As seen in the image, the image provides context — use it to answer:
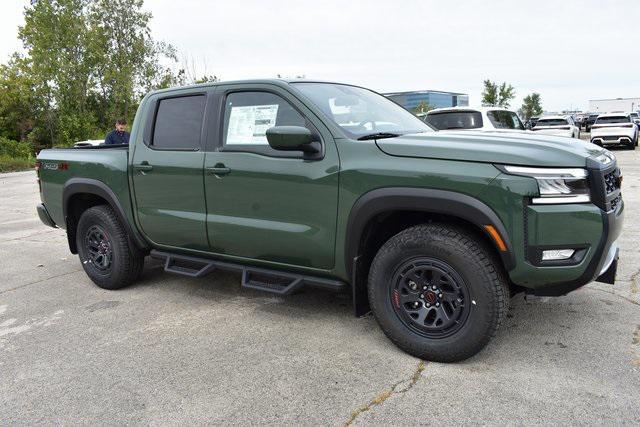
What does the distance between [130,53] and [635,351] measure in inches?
1697

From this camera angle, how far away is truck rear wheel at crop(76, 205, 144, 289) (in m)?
4.79

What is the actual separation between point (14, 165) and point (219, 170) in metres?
25.0

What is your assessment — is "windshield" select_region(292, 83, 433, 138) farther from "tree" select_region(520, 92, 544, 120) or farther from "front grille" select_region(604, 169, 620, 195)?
"tree" select_region(520, 92, 544, 120)

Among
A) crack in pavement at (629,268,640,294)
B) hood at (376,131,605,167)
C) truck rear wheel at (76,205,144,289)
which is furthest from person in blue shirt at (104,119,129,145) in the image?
crack in pavement at (629,268,640,294)

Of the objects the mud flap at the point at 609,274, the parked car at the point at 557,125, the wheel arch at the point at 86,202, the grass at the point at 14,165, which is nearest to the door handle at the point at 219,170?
the wheel arch at the point at 86,202

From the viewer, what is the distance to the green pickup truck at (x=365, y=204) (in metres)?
2.83

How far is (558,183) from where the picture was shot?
9.15 feet

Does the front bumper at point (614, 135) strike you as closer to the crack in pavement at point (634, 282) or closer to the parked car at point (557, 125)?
the parked car at point (557, 125)

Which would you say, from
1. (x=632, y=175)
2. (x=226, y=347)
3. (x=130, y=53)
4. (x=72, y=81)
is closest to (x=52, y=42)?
(x=72, y=81)

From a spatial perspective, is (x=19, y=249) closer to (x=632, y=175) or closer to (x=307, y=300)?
(x=307, y=300)

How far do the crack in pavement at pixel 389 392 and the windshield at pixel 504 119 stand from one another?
8062 mm

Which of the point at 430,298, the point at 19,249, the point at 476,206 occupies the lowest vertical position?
the point at 19,249

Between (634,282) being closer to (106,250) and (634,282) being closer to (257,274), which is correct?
(257,274)

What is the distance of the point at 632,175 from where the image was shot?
1210 centimetres
